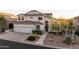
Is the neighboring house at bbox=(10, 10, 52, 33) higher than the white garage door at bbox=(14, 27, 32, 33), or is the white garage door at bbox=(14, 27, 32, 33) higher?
the neighboring house at bbox=(10, 10, 52, 33)

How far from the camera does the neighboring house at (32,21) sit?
762cm

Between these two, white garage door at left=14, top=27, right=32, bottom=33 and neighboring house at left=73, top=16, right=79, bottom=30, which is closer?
neighboring house at left=73, top=16, right=79, bottom=30

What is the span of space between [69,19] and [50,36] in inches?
54.7

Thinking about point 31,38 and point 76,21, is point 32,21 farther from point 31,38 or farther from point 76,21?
point 76,21

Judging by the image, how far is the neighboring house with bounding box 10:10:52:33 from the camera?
762 cm

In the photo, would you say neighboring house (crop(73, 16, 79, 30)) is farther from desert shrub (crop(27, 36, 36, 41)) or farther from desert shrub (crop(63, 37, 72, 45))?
desert shrub (crop(27, 36, 36, 41))

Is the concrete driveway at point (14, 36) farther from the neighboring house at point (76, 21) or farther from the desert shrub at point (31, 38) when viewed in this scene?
the neighboring house at point (76, 21)

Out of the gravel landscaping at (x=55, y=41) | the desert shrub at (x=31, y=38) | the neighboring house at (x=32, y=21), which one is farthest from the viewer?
the desert shrub at (x=31, y=38)

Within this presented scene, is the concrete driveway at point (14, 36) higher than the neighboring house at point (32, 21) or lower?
lower

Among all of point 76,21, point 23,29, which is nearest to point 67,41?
point 76,21

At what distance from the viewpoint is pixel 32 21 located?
776 centimetres

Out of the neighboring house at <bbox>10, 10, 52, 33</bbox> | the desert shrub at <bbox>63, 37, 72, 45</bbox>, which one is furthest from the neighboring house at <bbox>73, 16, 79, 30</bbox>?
the neighboring house at <bbox>10, 10, 52, 33</bbox>

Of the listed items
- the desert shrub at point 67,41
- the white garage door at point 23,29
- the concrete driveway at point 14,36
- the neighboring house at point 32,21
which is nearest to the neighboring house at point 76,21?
the desert shrub at point 67,41

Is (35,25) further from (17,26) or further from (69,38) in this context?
(69,38)
